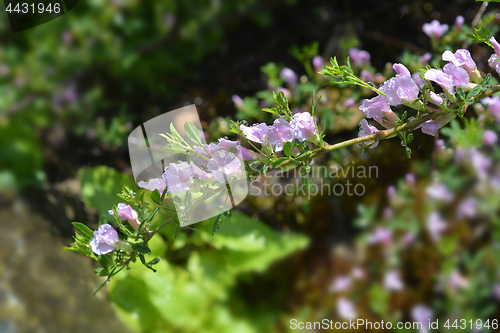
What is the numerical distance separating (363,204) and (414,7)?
3.00ft

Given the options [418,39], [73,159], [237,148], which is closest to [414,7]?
[418,39]

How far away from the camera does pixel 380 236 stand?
3.00 feet

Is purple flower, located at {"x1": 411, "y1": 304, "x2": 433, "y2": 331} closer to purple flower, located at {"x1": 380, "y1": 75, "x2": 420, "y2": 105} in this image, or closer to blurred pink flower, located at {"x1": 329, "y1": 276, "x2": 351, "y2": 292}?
blurred pink flower, located at {"x1": 329, "y1": 276, "x2": 351, "y2": 292}

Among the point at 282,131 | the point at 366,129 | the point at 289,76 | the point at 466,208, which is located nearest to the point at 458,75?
the point at 366,129

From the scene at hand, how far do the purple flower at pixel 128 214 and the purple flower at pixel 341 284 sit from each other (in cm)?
63

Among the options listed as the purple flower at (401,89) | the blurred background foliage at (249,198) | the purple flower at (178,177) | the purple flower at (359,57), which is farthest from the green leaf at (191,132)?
the purple flower at (359,57)

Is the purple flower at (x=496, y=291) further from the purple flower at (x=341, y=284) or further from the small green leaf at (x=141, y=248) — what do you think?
the small green leaf at (x=141, y=248)

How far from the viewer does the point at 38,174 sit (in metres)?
1.41

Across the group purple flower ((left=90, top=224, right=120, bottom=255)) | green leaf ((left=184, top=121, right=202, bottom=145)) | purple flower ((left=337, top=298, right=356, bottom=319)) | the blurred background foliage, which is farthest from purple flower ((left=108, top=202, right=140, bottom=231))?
purple flower ((left=337, top=298, right=356, bottom=319))

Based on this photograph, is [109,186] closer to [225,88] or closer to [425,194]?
[225,88]

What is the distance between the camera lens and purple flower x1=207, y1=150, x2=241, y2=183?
46cm

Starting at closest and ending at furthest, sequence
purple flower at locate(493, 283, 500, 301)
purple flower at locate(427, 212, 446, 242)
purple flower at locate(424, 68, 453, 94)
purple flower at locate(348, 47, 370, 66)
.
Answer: purple flower at locate(424, 68, 453, 94) < purple flower at locate(493, 283, 500, 301) < purple flower at locate(427, 212, 446, 242) < purple flower at locate(348, 47, 370, 66)

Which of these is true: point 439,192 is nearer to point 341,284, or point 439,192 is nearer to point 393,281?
point 393,281

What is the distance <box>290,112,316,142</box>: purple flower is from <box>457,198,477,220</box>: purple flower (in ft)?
1.80
